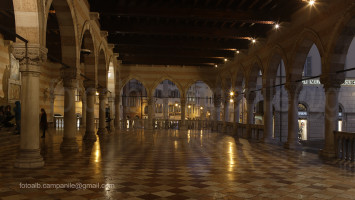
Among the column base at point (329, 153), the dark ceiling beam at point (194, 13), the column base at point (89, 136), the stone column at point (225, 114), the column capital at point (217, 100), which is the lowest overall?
the column base at point (329, 153)

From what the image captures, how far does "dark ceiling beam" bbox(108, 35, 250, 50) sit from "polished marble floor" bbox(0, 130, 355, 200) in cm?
870

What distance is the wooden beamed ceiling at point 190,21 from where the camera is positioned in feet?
40.1

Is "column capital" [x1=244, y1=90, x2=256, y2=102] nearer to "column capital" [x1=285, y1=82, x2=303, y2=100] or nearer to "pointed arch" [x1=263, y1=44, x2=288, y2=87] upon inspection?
"pointed arch" [x1=263, y1=44, x2=288, y2=87]

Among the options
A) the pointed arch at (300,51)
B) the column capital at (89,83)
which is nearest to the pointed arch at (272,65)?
the pointed arch at (300,51)

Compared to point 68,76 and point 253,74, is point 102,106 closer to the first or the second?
point 68,76

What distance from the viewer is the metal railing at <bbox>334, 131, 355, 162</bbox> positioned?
9562mm

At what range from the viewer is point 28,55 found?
23.6ft

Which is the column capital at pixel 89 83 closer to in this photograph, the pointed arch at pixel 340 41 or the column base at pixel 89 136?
the column base at pixel 89 136

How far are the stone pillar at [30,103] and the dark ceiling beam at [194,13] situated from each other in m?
5.41

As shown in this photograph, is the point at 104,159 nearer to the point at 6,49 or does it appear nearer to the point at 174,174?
the point at 174,174

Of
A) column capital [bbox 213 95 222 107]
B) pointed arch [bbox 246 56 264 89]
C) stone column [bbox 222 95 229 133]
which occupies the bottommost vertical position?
stone column [bbox 222 95 229 133]

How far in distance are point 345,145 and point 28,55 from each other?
9.90 metres

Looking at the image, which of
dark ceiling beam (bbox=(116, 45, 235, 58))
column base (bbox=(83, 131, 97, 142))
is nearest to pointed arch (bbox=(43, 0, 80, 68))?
column base (bbox=(83, 131, 97, 142))

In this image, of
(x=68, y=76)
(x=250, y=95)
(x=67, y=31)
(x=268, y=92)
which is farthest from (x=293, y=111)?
(x=67, y=31)
